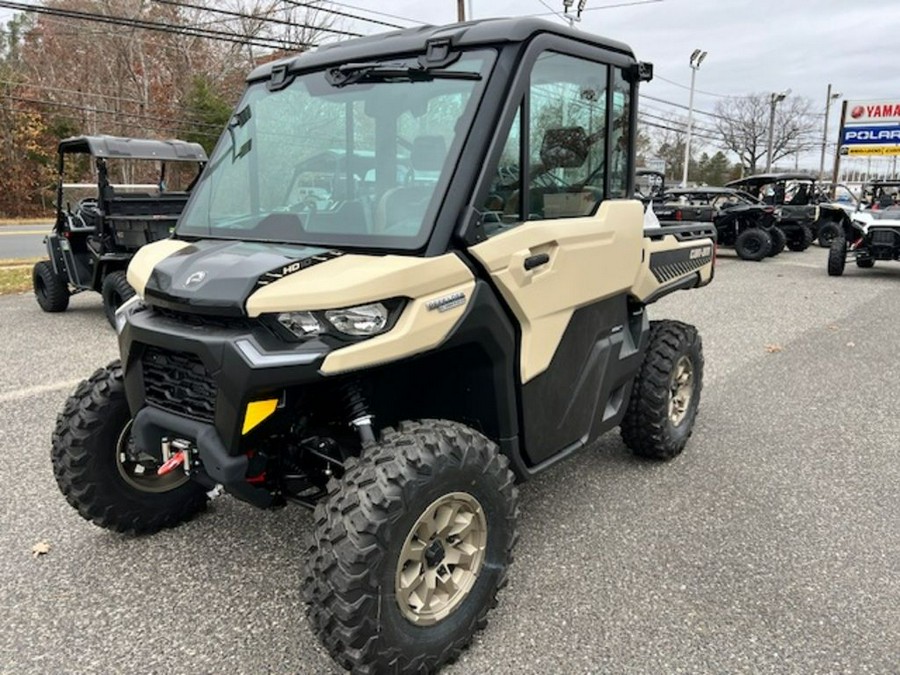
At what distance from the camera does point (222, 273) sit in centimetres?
225

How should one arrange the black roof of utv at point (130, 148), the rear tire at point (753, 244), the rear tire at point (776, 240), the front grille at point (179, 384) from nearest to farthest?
the front grille at point (179, 384), the black roof of utv at point (130, 148), the rear tire at point (753, 244), the rear tire at point (776, 240)

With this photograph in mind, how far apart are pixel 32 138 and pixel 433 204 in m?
37.3

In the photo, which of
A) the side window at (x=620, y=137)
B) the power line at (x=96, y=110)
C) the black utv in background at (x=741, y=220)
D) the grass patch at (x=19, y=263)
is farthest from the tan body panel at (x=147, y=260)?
the power line at (x=96, y=110)

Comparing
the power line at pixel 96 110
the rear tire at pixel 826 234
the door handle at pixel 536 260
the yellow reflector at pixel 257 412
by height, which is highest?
the power line at pixel 96 110

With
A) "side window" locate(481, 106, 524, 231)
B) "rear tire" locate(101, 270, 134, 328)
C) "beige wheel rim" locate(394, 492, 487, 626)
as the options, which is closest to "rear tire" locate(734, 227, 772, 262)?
"rear tire" locate(101, 270, 134, 328)

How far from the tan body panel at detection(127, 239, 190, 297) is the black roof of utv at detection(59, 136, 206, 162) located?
594 centimetres

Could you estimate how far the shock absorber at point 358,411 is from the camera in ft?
7.86

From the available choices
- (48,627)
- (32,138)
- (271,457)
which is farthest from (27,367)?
(32,138)

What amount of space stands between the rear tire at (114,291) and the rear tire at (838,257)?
41.7 ft

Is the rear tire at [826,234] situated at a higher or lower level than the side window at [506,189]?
lower

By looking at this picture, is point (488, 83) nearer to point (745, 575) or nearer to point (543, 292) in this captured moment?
point (543, 292)

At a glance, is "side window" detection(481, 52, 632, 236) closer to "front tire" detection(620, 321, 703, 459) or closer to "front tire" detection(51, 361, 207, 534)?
"front tire" detection(620, 321, 703, 459)

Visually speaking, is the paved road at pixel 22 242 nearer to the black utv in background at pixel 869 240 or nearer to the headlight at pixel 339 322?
the headlight at pixel 339 322

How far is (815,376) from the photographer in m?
6.35
